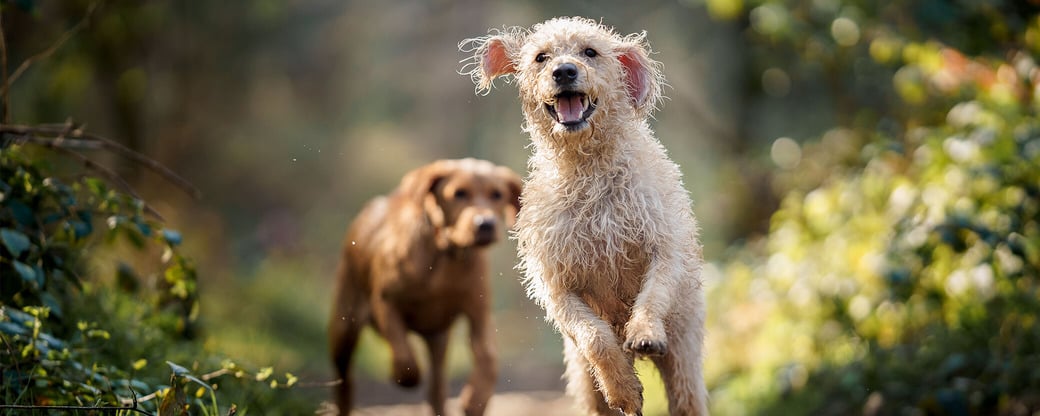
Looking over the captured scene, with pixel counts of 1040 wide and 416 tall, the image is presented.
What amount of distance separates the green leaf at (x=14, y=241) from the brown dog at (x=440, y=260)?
6.92ft

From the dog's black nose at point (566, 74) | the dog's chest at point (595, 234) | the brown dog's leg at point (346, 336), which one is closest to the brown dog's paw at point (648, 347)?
the dog's chest at point (595, 234)

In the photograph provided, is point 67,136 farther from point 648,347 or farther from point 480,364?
point 648,347

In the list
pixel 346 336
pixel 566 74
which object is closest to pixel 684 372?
pixel 566 74

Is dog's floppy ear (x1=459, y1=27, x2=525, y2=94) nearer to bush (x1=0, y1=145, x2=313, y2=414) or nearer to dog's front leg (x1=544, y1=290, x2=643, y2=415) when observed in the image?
dog's front leg (x1=544, y1=290, x2=643, y2=415)

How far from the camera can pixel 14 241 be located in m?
3.91

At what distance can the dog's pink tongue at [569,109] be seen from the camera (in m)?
2.94

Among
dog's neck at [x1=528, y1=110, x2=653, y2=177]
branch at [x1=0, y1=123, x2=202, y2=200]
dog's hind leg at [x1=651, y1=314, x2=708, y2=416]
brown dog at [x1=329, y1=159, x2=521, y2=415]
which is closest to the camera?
dog's neck at [x1=528, y1=110, x2=653, y2=177]

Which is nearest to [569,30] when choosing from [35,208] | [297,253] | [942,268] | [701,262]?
[701,262]

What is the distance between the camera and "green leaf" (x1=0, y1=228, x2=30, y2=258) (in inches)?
153

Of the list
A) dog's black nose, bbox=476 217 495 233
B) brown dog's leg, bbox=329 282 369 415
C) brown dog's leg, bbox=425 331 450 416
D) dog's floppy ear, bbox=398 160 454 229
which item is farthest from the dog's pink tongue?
brown dog's leg, bbox=329 282 369 415

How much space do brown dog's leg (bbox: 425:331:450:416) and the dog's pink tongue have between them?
11.2 feet

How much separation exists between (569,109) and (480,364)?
9.06 feet

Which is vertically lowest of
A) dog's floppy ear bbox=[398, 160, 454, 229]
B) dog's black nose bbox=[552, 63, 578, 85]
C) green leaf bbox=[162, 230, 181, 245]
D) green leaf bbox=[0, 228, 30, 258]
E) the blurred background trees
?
green leaf bbox=[0, 228, 30, 258]

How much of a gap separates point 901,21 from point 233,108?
34.2ft
